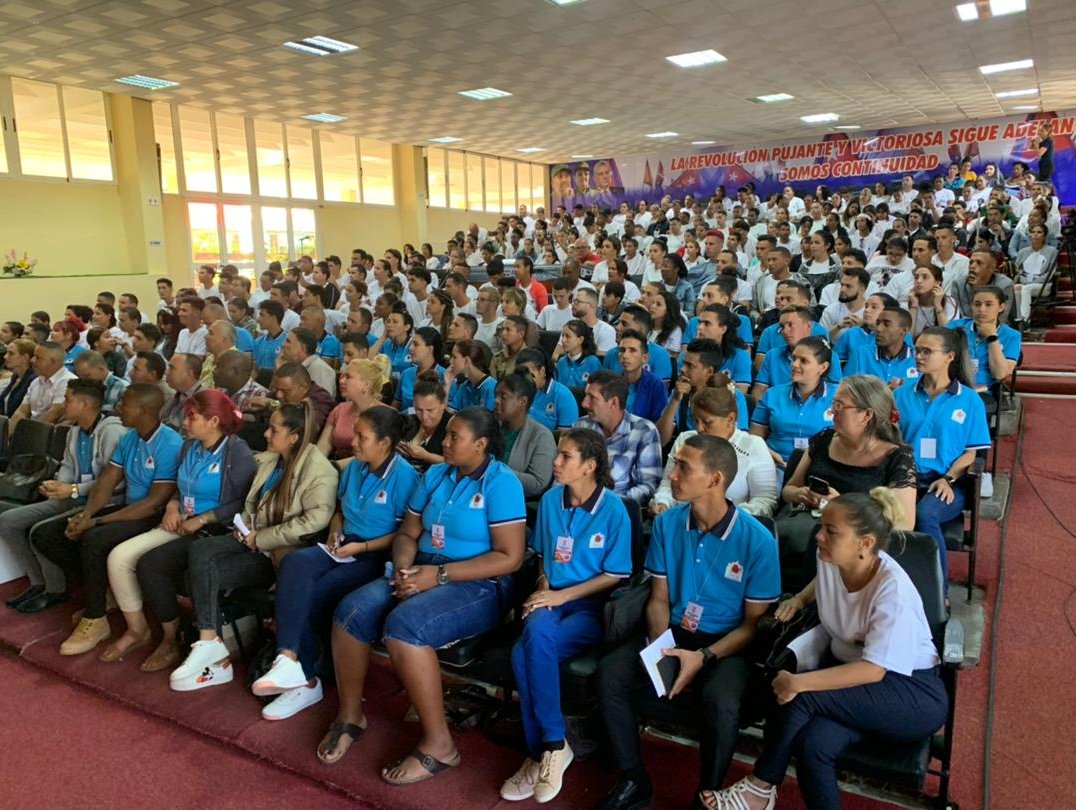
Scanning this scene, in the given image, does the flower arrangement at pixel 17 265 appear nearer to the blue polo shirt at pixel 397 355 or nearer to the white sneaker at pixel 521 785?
the blue polo shirt at pixel 397 355

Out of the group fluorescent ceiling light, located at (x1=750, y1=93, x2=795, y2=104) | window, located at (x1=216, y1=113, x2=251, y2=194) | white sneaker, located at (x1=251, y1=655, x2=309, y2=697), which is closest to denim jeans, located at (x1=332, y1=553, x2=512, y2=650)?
white sneaker, located at (x1=251, y1=655, x2=309, y2=697)

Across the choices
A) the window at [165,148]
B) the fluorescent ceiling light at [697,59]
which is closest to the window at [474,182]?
the window at [165,148]

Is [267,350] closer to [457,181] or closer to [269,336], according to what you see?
[269,336]

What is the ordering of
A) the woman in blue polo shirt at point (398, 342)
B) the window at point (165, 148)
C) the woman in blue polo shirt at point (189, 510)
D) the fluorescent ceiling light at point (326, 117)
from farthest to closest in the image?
the fluorescent ceiling light at point (326, 117)
the window at point (165, 148)
the woman in blue polo shirt at point (398, 342)
the woman in blue polo shirt at point (189, 510)

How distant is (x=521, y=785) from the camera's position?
218 centimetres

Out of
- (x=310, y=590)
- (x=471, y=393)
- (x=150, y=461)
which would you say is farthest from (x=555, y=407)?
(x=150, y=461)

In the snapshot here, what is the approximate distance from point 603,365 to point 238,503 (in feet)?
7.49

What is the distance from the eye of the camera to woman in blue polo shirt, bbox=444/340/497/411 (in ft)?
13.3

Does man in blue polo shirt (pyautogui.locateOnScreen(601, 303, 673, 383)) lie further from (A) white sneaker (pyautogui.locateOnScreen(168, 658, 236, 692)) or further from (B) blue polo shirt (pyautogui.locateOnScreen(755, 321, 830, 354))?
(A) white sneaker (pyautogui.locateOnScreen(168, 658, 236, 692))

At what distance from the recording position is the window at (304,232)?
48.4 ft

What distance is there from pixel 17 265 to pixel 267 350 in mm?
6752

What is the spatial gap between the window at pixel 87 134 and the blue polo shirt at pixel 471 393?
31.8ft

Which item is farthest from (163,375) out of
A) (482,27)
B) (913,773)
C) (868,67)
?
(868,67)

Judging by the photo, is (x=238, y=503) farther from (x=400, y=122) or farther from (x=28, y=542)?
(x=400, y=122)
